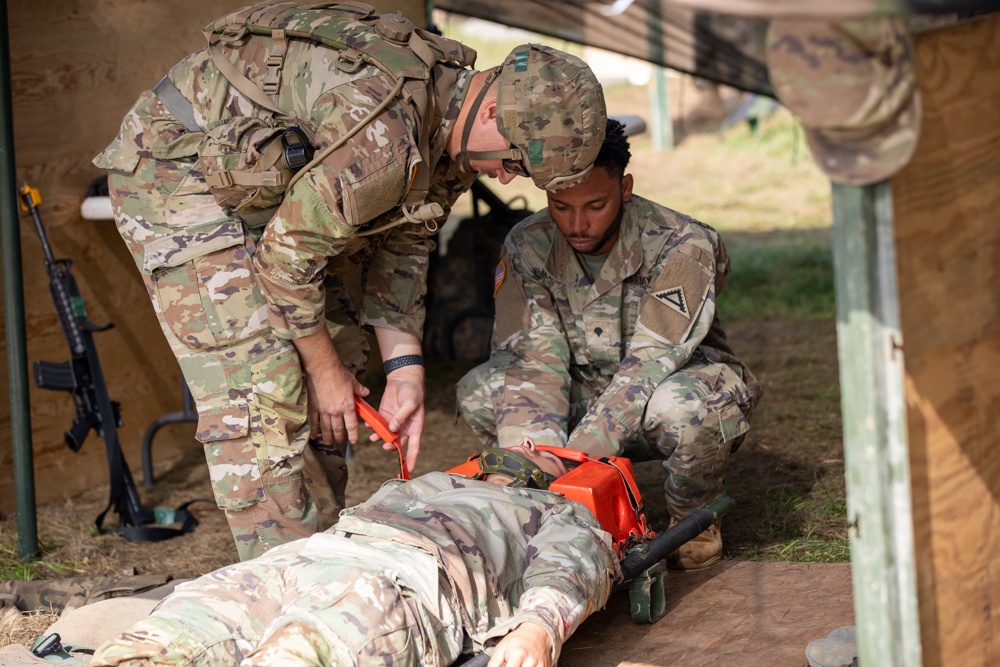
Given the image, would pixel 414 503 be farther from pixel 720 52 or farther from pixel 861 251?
pixel 720 52

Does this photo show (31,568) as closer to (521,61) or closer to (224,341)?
(224,341)

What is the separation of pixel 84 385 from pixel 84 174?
1062 mm

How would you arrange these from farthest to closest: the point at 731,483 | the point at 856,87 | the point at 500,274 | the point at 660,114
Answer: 1. the point at 660,114
2. the point at 731,483
3. the point at 500,274
4. the point at 856,87

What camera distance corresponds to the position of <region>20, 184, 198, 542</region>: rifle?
4613 millimetres

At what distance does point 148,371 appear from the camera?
18.4 feet

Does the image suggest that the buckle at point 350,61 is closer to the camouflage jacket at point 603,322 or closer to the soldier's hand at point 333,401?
the soldier's hand at point 333,401

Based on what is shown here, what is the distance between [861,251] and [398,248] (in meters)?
2.10

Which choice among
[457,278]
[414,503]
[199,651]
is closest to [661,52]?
[457,278]

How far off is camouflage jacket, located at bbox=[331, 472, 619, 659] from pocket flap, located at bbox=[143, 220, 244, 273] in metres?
0.90

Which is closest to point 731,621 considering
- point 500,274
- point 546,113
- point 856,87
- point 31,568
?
point 546,113

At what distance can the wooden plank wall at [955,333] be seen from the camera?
1941 mm

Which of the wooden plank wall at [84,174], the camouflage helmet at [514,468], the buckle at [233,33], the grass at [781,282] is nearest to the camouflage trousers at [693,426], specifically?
Result: the camouflage helmet at [514,468]

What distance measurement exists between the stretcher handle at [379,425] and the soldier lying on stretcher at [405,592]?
37cm

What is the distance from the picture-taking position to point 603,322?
160 inches
